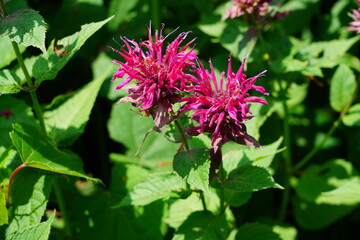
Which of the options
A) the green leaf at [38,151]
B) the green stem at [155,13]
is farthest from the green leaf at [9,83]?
the green stem at [155,13]

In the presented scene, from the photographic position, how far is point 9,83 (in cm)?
136

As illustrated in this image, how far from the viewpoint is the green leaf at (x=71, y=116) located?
63.0 inches

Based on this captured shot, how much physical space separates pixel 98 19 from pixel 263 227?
150cm

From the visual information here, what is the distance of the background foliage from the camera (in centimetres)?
133

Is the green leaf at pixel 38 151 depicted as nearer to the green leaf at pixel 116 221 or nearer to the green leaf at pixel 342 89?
the green leaf at pixel 116 221

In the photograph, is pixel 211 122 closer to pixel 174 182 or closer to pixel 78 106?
pixel 174 182

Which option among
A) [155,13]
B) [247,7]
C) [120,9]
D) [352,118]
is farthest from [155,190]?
[120,9]

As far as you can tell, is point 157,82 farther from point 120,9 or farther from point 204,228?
point 120,9

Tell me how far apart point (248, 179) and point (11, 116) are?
0.99 metres

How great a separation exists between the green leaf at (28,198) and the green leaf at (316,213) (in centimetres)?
117

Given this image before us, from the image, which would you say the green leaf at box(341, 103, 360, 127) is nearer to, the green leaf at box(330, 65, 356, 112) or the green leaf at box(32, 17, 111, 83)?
the green leaf at box(330, 65, 356, 112)

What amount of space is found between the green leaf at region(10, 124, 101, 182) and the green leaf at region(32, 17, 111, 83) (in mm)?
171

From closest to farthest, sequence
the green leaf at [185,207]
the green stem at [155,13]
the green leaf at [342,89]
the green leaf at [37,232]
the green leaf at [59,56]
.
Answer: the green leaf at [37,232], the green leaf at [59,56], the green leaf at [185,207], the green leaf at [342,89], the green stem at [155,13]

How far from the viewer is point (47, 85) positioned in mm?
2398
